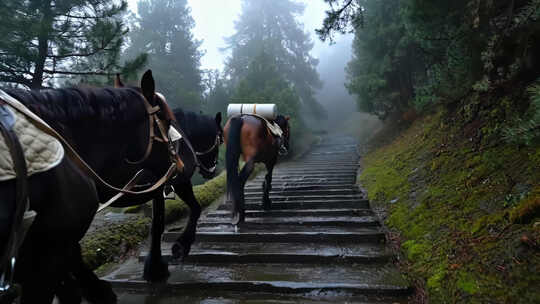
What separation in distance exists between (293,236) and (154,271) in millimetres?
1930

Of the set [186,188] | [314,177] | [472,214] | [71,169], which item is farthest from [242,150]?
[314,177]

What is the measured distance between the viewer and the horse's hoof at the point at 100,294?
8.91 feet

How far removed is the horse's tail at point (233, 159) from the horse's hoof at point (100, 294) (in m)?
2.30

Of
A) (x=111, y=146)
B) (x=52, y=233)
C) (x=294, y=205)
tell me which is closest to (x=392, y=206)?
(x=294, y=205)

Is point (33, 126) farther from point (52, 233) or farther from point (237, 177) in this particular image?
point (237, 177)

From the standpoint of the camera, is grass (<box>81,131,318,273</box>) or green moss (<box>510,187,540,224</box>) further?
grass (<box>81,131,318,273</box>)

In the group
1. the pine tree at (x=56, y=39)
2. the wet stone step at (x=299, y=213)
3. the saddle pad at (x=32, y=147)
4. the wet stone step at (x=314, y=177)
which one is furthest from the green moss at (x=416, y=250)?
the pine tree at (x=56, y=39)

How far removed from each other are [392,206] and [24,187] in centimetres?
483

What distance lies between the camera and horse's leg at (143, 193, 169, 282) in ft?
10.8

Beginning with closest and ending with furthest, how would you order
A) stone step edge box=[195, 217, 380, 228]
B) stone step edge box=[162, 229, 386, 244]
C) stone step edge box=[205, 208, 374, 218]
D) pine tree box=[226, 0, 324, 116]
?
stone step edge box=[162, 229, 386, 244]
stone step edge box=[195, 217, 380, 228]
stone step edge box=[205, 208, 374, 218]
pine tree box=[226, 0, 324, 116]

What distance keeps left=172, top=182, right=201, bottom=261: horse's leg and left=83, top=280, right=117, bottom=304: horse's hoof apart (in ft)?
2.82

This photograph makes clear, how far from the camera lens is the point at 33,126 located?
1.51 m

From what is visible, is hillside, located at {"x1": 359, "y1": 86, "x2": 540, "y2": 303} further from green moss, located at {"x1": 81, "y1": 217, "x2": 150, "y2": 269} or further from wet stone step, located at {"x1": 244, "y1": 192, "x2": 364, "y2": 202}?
green moss, located at {"x1": 81, "y1": 217, "x2": 150, "y2": 269}

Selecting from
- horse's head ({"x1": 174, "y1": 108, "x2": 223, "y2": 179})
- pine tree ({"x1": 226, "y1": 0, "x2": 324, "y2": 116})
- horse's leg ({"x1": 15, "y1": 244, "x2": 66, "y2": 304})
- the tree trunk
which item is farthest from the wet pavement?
pine tree ({"x1": 226, "y1": 0, "x2": 324, "y2": 116})
